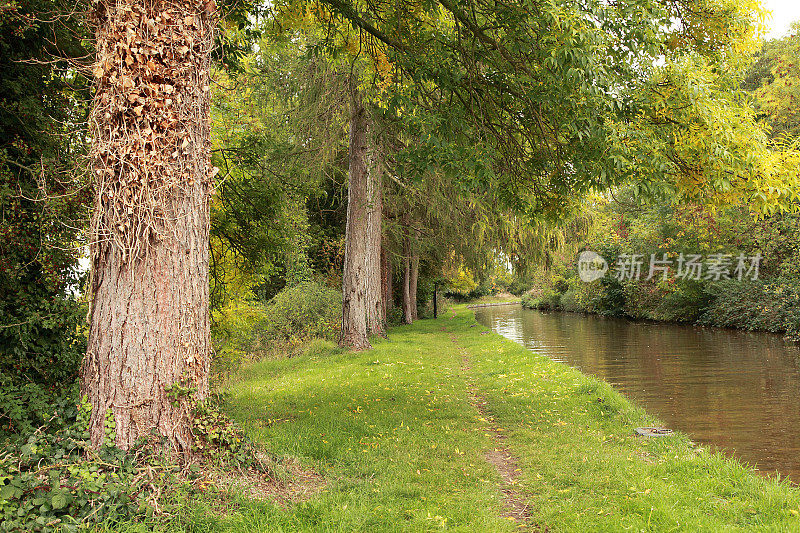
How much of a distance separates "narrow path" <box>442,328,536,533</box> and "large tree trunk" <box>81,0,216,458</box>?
106 inches

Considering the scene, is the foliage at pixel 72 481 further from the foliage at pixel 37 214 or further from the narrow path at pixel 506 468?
the narrow path at pixel 506 468

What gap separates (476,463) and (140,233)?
12.7 feet

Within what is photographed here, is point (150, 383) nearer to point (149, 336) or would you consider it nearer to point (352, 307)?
point (149, 336)

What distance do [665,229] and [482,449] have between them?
23.9 meters

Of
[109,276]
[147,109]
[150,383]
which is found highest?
[147,109]

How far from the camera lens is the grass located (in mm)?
4129

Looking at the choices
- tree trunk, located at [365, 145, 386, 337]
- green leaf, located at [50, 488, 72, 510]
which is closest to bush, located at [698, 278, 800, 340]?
tree trunk, located at [365, 145, 386, 337]

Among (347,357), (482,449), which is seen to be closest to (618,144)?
(482,449)

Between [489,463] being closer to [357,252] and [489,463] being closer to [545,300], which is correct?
[357,252]

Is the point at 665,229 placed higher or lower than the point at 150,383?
higher

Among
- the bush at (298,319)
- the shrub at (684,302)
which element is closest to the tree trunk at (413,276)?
the bush at (298,319)

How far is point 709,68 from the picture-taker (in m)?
6.23

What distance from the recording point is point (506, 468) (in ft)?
18.6
